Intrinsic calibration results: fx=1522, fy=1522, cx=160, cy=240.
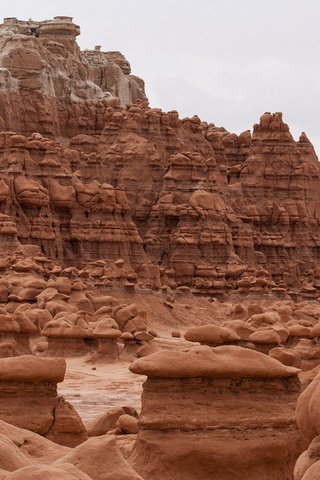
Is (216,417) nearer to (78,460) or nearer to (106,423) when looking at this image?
(106,423)

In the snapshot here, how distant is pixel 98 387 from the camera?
33.1 metres

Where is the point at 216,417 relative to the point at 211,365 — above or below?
below

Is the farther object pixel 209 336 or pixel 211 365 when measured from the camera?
pixel 209 336

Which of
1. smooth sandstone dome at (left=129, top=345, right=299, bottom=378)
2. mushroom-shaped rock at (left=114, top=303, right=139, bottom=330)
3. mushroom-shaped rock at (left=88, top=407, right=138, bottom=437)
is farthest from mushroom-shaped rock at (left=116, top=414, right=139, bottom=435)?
mushroom-shaped rock at (left=114, top=303, right=139, bottom=330)

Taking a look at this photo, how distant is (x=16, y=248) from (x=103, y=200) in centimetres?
857

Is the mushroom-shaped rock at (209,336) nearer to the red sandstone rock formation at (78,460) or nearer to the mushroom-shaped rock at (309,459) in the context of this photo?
the red sandstone rock formation at (78,460)

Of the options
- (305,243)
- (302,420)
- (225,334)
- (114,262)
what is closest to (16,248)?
(114,262)

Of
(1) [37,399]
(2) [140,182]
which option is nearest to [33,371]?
(1) [37,399]

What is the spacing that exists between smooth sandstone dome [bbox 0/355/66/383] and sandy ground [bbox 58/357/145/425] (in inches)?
269

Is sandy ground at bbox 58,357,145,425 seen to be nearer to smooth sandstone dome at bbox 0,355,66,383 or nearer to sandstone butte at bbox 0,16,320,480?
sandstone butte at bbox 0,16,320,480

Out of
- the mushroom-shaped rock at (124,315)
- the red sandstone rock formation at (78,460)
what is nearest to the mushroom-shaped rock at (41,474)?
the red sandstone rock formation at (78,460)

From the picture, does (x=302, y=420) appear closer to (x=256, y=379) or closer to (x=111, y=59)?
(x=256, y=379)

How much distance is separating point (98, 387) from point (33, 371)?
52.2 ft

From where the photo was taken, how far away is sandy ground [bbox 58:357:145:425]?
28.4 m
